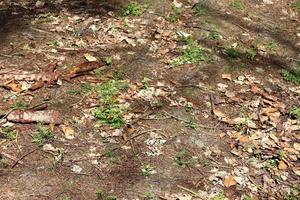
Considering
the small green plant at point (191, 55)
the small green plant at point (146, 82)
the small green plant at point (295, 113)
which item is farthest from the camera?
the small green plant at point (191, 55)

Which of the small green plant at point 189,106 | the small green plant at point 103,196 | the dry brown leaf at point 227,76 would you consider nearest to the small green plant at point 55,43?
the small green plant at point 189,106

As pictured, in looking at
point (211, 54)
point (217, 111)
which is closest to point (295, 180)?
point (217, 111)

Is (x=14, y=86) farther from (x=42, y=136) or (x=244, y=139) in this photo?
(x=244, y=139)

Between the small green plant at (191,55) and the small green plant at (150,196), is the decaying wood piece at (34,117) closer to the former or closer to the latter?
the small green plant at (150,196)

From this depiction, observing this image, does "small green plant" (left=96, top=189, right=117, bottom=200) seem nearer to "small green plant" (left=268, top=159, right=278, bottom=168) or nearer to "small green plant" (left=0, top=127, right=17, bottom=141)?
"small green plant" (left=0, top=127, right=17, bottom=141)

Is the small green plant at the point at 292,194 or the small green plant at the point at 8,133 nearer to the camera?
the small green plant at the point at 292,194

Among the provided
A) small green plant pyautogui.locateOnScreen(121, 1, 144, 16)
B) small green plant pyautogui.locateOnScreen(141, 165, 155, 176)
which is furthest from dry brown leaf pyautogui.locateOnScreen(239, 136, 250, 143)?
small green plant pyautogui.locateOnScreen(121, 1, 144, 16)

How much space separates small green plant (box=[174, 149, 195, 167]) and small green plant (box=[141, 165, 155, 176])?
31 cm

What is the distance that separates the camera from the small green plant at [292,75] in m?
6.51

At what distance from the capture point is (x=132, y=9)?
25.4ft

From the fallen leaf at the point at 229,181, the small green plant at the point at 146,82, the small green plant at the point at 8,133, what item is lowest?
the fallen leaf at the point at 229,181

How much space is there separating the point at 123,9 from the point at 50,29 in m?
1.45

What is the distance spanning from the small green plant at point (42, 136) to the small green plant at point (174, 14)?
3.47 metres

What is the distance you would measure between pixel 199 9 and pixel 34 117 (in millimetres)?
4075
